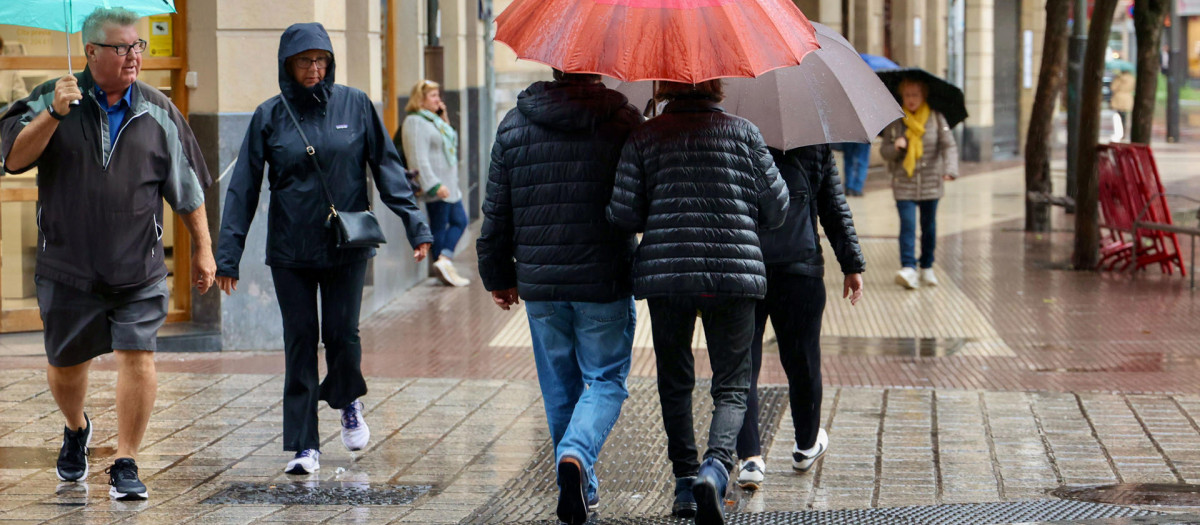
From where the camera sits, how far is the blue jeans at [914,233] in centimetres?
1239

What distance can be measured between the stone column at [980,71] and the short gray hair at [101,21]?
25724 millimetres

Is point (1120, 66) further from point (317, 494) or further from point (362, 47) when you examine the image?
point (317, 494)

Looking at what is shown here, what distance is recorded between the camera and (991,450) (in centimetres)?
673

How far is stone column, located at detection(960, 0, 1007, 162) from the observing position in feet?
98.6

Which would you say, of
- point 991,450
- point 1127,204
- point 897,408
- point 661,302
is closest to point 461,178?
point 1127,204

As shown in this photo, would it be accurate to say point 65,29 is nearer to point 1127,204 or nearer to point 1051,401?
point 1051,401

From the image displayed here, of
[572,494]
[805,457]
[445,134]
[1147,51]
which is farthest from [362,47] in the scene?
[1147,51]

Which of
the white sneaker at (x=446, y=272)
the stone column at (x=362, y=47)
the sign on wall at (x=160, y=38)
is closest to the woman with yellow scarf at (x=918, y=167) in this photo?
the white sneaker at (x=446, y=272)

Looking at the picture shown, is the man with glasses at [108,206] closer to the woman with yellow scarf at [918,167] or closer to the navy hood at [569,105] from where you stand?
the navy hood at [569,105]

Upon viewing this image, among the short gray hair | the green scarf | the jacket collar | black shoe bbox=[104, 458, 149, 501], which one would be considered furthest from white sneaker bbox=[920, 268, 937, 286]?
the short gray hair

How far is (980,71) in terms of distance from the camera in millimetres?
30766

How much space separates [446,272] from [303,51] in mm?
6484

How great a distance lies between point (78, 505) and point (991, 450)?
12.0ft

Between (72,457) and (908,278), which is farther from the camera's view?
(908,278)
